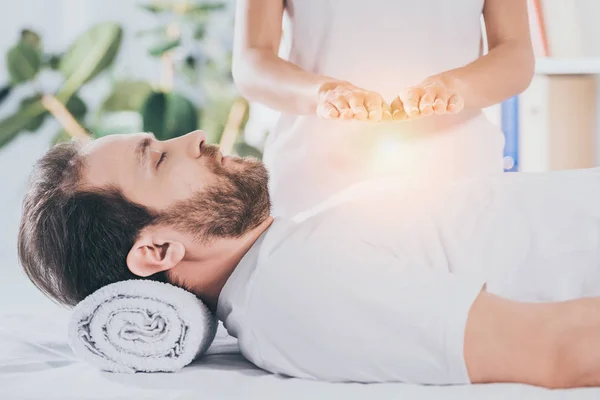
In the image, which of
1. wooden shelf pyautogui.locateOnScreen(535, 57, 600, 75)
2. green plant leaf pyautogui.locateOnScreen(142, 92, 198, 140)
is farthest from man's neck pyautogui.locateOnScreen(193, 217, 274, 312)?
green plant leaf pyautogui.locateOnScreen(142, 92, 198, 140)

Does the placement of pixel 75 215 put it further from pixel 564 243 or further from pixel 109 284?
pixel 564 243

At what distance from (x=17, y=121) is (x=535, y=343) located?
10.5 feet

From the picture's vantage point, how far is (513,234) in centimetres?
134

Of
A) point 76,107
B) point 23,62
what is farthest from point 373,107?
point 23,62

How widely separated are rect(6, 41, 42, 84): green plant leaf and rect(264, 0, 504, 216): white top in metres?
2.13

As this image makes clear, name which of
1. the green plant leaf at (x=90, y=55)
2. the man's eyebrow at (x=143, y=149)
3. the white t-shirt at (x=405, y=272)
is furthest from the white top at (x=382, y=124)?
the green plant leaf at (x=90, y=55)

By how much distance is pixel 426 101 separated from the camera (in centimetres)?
142

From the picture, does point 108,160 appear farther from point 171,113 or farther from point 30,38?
point 30,38

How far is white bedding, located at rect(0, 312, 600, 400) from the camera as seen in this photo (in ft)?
3.63

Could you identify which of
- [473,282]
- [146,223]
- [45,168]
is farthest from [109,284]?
[473,282]

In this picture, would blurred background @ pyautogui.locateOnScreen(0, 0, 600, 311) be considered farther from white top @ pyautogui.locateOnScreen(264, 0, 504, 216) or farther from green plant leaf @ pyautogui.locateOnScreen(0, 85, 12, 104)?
white top @ pyautogui.locateOnScreen(264, 0, 504, 216)

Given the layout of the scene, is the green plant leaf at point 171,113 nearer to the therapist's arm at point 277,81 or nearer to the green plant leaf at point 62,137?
the green plant leaf at point 62,137

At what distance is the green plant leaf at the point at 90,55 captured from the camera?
3596mm

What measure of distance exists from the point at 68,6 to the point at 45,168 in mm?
3168
